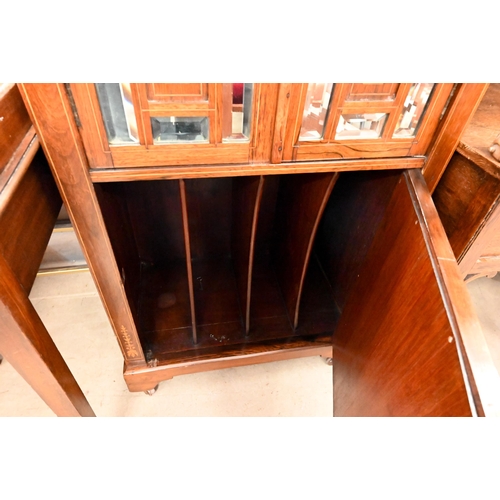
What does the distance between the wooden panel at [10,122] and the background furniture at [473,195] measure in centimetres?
79

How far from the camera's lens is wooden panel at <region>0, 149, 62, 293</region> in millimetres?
449

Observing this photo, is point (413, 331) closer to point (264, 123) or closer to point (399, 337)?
point (399, 337)

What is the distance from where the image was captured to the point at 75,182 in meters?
0.54

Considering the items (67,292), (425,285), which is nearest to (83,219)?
(425,285)

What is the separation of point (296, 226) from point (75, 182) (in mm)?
583

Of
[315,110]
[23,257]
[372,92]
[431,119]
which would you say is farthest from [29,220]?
[431,119]

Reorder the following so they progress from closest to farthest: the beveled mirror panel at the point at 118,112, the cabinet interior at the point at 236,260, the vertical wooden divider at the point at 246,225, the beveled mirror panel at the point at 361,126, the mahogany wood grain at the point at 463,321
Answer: the mahogany wood grain at the point at 463,321
the beveled mirror panel at the point at 118,112
the beveled mirror panel at the point at 361,126
the vertical wooden divider at the point at 246,225
the cabinet interior at the point at 236,260

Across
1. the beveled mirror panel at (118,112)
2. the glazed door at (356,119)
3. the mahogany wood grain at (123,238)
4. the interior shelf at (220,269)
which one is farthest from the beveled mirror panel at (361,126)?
the mahogany wood grain at (123,238)

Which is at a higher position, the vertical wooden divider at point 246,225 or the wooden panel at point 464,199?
the wooden panel at point 464,199

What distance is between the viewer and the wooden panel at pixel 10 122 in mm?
441

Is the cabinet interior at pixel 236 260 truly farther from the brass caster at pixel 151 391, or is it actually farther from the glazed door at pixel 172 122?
the glazed door at pixel 172 122
